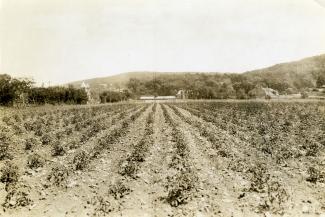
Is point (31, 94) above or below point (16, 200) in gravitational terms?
above

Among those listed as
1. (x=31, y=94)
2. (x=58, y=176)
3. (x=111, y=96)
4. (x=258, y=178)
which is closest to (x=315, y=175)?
(x=258, y=178)

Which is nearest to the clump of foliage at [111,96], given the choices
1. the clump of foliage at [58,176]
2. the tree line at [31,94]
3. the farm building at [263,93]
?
the tree line at [31,94]

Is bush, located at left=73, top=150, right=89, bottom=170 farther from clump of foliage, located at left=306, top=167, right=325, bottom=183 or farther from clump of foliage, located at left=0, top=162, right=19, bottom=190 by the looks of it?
clump of foliage, located at left=306, top=167, right=325, bottom=183

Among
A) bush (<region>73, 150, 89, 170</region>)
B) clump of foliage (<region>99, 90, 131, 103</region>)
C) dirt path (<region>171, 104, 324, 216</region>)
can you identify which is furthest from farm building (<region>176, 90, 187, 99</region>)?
dirt path (<region>171, 104, 324, 216</region>)

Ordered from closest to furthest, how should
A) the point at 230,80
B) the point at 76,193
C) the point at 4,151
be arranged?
the point at 76,193 < the point at 4,151 < the point at 230,80

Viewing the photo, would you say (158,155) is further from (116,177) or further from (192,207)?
(192,207)

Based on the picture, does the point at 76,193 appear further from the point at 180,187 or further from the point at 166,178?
the point at 180,187

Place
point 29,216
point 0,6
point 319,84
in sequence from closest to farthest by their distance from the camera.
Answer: point 29,216, point 0,6, point 319,84

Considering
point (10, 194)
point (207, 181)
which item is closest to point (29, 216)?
point (10, 194)
